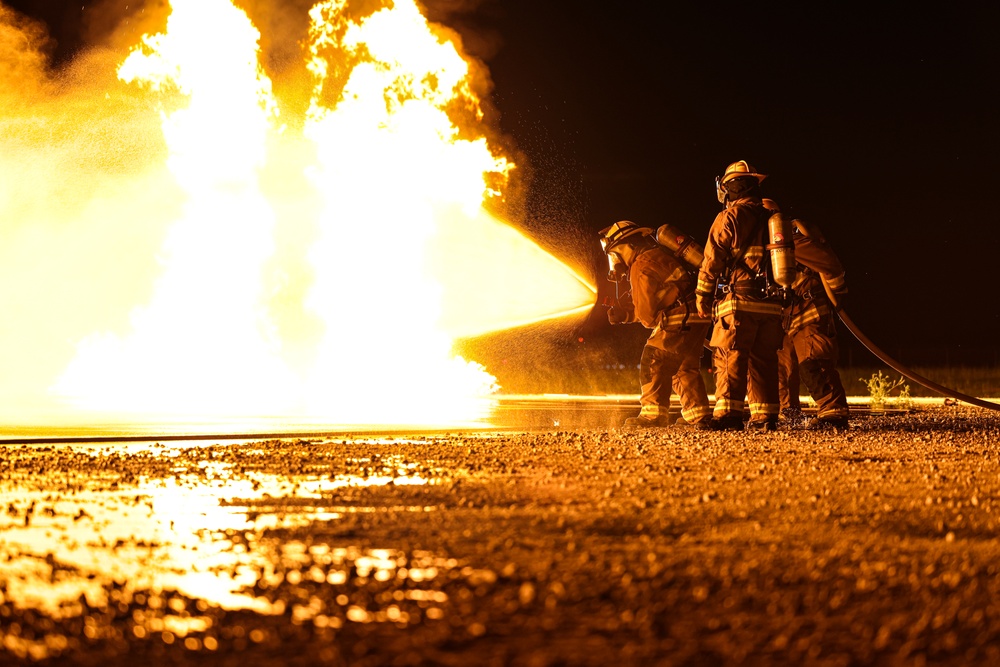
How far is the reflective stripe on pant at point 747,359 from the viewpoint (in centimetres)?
1329

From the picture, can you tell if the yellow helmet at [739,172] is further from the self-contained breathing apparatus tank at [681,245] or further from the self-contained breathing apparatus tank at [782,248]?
the self-contained breathing apparatus tank at [681,245]

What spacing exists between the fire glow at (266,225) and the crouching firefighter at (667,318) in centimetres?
404

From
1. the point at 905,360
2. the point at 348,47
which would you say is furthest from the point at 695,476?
the point at 905,360

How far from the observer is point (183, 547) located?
19.6 ft

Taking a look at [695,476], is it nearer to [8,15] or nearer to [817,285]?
[817,285]

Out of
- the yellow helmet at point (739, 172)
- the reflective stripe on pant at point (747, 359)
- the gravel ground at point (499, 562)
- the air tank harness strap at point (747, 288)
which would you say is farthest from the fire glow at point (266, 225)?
the gravel ground at point (499, 562)

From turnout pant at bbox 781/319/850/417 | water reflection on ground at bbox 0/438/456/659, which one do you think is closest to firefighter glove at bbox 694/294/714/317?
turnout pant at bbox 781/319/850/417

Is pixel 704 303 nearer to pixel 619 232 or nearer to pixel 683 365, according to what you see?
pixel 683 365

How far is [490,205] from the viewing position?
2173 centimetres

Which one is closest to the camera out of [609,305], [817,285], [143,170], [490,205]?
[817,285]

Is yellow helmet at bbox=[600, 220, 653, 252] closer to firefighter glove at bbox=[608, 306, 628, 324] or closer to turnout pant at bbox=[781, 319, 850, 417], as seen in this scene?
firefighter glove at bbox=[608, 306, 628, 324]

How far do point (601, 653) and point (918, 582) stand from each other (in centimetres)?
176

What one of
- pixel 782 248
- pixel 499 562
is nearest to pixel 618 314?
pixel 782 248

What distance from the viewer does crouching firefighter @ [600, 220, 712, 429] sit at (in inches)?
559
